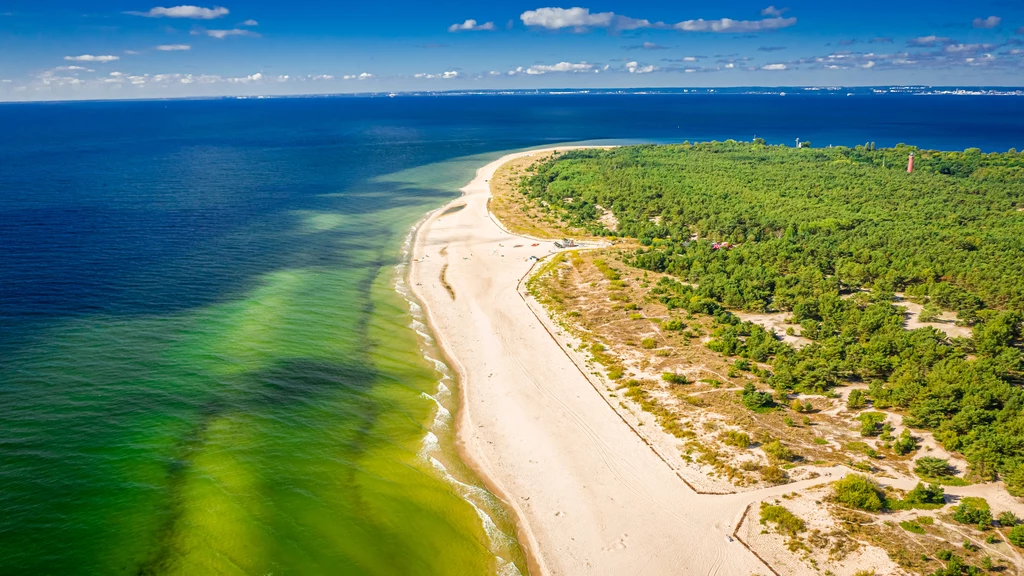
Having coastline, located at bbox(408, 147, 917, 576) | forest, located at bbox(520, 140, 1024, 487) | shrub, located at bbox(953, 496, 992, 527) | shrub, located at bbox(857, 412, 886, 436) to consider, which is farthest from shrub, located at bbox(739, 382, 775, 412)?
shrub, located at bbox(953, 496, 992, 527)

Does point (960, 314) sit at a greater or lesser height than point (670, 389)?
greater

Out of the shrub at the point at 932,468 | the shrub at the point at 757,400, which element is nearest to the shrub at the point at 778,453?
the shrub at the point at 757,400

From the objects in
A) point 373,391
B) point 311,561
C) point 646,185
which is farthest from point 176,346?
point 646,185

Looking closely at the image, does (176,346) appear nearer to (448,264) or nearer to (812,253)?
(448,264)

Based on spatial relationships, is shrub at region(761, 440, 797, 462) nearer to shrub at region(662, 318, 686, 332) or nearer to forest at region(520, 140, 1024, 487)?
forest at region(520, 140, 1024, 487)

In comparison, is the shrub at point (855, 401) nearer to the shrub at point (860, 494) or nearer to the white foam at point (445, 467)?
the shrub at point (860, 494)
